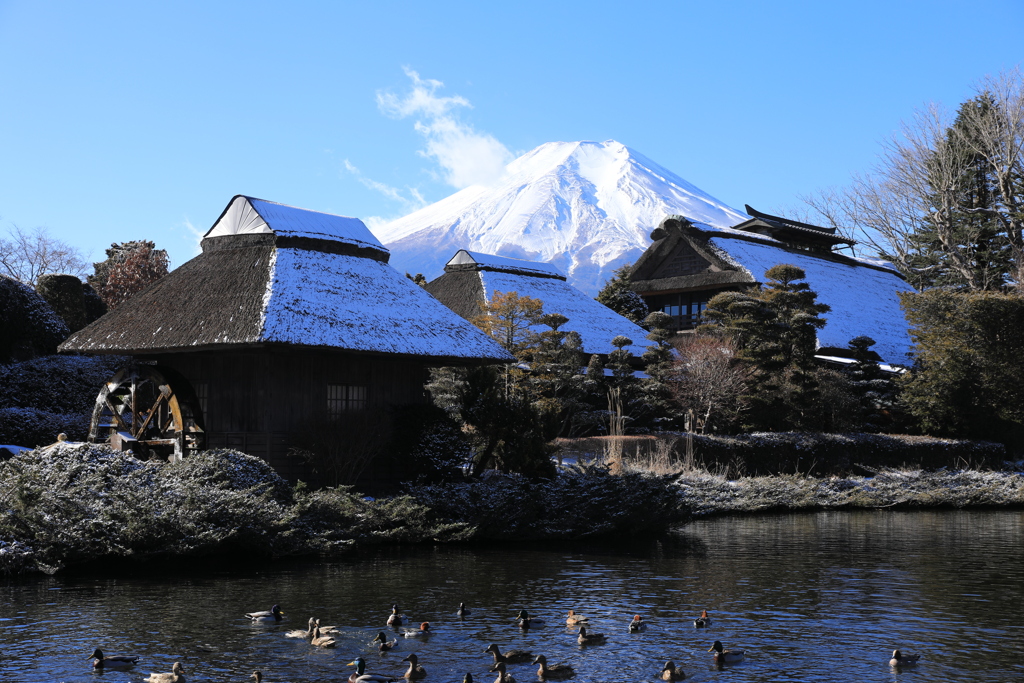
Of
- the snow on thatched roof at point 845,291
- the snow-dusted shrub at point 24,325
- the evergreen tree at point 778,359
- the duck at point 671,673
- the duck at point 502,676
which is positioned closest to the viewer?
the duck at point 502,676

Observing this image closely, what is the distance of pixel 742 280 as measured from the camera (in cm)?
3788

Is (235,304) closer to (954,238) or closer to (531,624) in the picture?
(531,624)

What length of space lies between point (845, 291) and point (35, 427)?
3324 cm

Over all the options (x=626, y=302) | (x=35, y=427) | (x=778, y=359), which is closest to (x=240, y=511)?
(x=35, y=427)

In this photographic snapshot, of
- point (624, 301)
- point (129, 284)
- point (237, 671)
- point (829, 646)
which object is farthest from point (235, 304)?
point (129, 284)

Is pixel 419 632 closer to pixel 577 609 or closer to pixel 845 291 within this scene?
pixel 577 609

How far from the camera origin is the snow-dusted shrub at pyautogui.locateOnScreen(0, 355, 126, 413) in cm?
2459

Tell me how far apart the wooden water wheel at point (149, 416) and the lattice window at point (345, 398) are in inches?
103

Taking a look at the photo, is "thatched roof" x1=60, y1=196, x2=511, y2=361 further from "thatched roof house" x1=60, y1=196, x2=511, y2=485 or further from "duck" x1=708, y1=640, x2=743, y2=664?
"duck" x1=708, y1=640, x2=743, y2=664

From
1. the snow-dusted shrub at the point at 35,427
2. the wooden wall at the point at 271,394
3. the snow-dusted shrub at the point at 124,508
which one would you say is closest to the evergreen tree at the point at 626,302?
the wooden wall at the point at 271,394

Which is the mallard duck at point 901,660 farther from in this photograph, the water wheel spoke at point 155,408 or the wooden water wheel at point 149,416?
the water wheel spoke at point 155,408

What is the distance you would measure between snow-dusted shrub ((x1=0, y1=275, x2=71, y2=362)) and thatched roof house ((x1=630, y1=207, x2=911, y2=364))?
23.8 metres

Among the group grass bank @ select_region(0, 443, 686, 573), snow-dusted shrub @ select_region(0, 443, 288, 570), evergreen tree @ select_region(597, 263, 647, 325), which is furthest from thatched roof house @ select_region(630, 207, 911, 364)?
snow-dusted shrub @ select_region(0, 443, 288, 570)

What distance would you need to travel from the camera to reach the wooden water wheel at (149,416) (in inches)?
699
